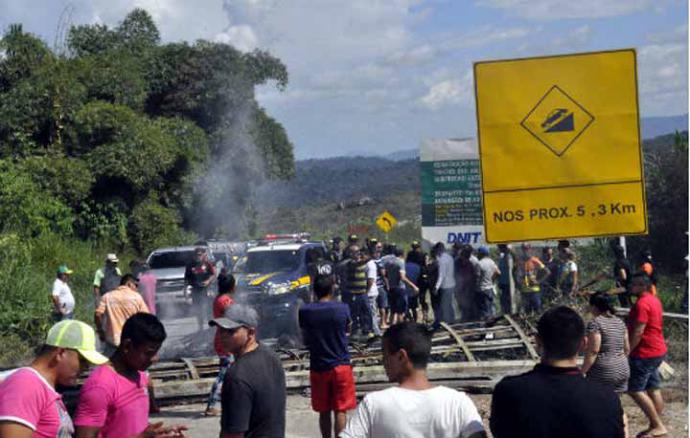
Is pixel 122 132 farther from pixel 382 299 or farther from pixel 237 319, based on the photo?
pixel 237 319

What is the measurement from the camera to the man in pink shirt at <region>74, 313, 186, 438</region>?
498 cm

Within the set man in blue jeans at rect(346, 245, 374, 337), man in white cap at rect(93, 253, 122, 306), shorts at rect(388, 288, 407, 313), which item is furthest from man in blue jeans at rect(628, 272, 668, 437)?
man in white cap at rect(93, 253, 122, 306)

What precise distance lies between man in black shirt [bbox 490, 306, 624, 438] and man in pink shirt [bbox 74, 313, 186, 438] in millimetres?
1582

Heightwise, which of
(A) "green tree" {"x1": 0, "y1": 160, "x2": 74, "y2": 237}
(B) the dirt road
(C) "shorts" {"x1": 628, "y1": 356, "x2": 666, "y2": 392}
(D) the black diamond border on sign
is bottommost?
(B) the dirt road

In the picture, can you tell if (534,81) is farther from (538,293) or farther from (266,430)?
(538,293)

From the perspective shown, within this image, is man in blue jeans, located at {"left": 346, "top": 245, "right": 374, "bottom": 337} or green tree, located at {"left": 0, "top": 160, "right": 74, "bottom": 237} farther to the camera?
green tree, located at {"left": 0, "top": 160, "right": 74, "bottom": 237}

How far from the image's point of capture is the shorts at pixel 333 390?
9359 millimetres

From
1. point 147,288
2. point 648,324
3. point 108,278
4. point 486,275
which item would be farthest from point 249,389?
point 486,275

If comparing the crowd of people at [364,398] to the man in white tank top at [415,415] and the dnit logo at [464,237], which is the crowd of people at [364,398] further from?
the dnit logo at [464,237]

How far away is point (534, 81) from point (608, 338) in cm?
277

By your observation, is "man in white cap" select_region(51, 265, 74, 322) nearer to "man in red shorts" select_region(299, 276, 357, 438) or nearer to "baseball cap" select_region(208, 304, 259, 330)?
"man in red shorts" select_region(299, 276, 357, 438)

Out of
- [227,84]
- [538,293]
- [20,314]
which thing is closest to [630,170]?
[538,293]

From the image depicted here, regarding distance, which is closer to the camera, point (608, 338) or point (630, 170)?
point (630, 170)

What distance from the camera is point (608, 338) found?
29.6ft
